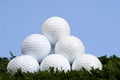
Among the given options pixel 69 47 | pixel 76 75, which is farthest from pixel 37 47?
pixel 76 75

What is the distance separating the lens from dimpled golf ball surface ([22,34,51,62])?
7.41 metres

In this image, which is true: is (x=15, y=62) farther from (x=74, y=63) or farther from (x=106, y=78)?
(x=106, y=78)

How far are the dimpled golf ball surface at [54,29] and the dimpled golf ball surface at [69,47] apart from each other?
1.45 feet

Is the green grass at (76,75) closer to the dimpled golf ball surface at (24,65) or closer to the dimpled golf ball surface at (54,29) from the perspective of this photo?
the dimpled golf ball surface at (24,65)

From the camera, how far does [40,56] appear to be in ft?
24.6

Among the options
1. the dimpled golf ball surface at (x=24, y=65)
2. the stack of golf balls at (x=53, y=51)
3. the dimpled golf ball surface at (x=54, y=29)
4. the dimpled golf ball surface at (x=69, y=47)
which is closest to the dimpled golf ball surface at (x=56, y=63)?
the stack of golf balls at (x=53, y=51)

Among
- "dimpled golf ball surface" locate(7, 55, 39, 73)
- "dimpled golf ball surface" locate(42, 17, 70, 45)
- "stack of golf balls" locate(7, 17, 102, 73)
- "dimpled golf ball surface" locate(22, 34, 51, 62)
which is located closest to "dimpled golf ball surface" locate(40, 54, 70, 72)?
"stack of golf balls" locate(7, 17, 102, 73)

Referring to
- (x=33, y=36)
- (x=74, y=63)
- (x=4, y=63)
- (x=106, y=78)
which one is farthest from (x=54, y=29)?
(x=106, y=78)

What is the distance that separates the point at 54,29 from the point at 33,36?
0.61m

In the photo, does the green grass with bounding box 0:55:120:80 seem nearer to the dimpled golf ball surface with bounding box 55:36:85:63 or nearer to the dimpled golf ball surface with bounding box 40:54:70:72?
the dimpled golf ball surface with bounding box 40:54:70:72

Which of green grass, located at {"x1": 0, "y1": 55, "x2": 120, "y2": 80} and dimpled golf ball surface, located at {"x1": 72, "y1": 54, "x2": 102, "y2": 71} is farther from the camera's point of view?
dimpled golf ball surface, located at {"x1": 72, "y1": 54, "x2": 102, "y2": 71}

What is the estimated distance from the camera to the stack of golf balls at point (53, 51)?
682 cm

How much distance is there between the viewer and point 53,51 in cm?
796

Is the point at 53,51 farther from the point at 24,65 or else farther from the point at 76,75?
the point at 76,75
